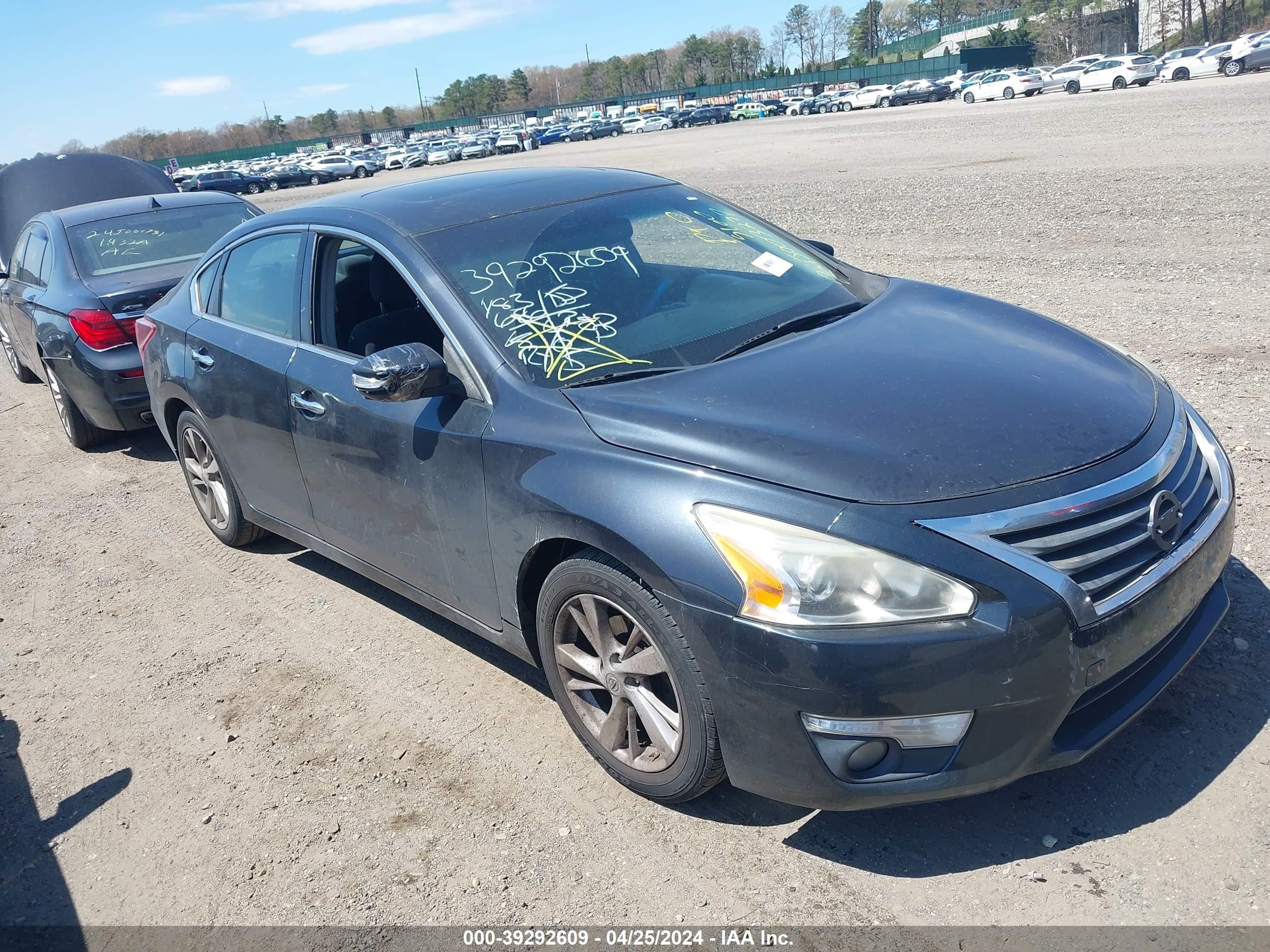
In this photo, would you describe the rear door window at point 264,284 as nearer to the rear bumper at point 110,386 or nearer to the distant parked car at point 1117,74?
the rear bumper at point 110,386

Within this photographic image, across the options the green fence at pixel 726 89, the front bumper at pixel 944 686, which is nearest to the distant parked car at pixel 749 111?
the green fence at pixel 726 89

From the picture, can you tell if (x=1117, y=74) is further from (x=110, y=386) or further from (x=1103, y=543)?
(x=1103, y=543)

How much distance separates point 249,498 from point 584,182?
2244 millimetres

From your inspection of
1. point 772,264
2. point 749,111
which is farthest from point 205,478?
point 749,111

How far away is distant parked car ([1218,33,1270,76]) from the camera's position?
141 ft

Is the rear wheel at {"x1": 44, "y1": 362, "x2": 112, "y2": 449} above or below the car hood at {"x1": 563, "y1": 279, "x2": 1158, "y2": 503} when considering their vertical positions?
below

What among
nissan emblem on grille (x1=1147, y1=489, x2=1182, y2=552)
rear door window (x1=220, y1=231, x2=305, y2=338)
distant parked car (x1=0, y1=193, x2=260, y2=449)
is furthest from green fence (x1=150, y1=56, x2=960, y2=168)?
nissan emblem on grille (x1=1147, y1=489, x2=1182, y2=552)

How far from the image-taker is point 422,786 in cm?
329

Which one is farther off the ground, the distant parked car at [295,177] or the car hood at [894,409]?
the distant parked car at [295,177]

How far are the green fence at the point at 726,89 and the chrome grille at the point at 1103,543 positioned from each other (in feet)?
292

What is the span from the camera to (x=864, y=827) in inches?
113

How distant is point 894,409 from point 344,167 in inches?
2452

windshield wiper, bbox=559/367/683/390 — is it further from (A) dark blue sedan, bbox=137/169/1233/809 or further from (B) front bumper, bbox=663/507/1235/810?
(B) front bumper, bbox=663/507/1235/810

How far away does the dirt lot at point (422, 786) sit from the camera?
2.64 metres
